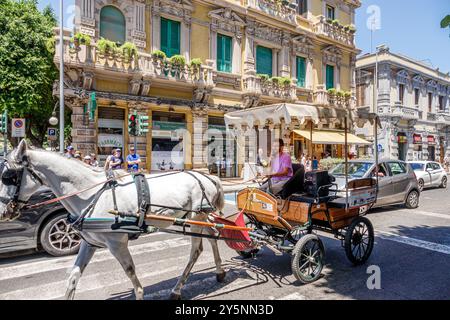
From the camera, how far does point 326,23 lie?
2316 centimetres

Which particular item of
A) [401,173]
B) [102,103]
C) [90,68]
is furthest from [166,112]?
[401,173]

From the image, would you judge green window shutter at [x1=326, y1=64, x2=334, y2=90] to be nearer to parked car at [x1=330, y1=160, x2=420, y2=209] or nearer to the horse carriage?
parked car at [x1=330, y1=160, x2=420, y2=209]

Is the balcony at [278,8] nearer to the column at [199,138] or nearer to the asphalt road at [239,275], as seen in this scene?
the column at [199,138]

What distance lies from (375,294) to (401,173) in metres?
7.73

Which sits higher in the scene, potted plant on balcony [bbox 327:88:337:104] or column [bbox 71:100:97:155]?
potted plant on balcony [bbox 327:88:337:104]

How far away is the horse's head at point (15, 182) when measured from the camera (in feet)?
11.1

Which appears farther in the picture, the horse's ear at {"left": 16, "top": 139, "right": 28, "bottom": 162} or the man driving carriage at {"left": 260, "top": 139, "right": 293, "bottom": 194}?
the man driving carriage at {"left": 260, "top": 139, "right": 293, "bottom": 194}

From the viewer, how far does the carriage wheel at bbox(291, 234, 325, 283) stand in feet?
14.4

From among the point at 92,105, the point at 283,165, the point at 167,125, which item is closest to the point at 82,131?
the point at 92,105

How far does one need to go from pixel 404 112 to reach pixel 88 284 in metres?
33.3

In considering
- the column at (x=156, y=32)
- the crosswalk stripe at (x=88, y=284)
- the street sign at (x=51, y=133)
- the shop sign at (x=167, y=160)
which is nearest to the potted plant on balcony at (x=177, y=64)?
the column at (x=156, y=32)

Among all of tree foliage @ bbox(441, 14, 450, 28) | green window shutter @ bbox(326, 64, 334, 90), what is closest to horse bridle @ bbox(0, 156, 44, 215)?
tree foliage @ bbox(441, 14, 450, 28)

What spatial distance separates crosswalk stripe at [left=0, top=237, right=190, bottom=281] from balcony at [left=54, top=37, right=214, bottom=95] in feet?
33.5
